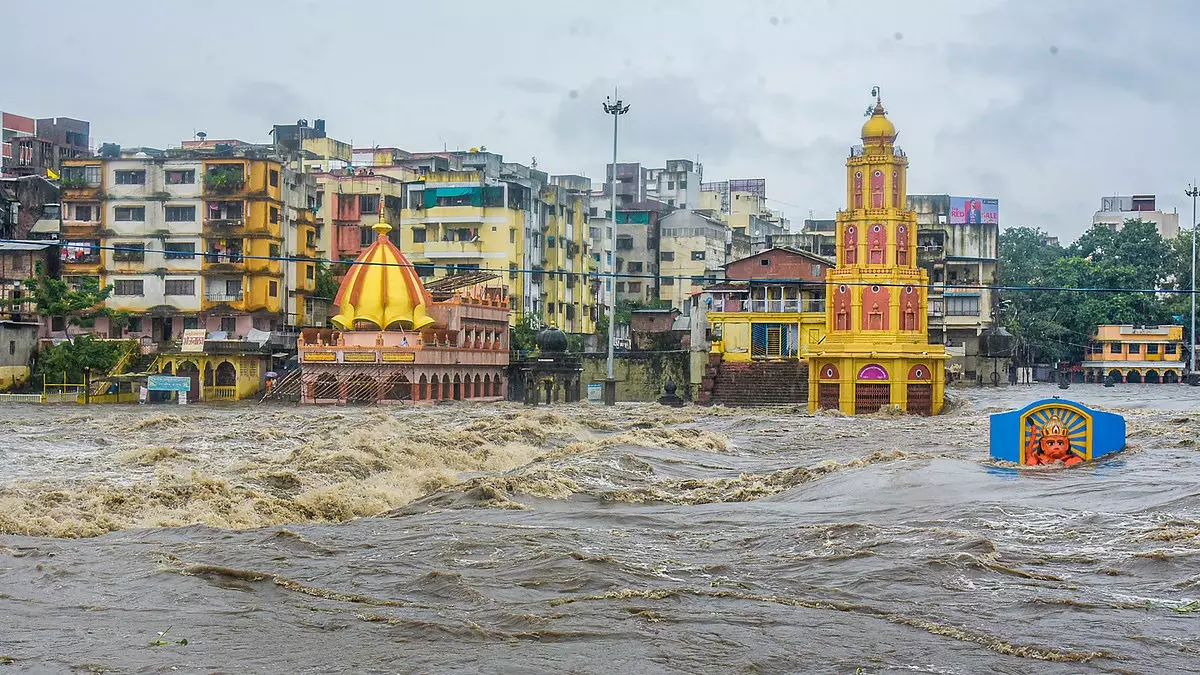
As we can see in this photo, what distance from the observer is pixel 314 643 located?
11.4m

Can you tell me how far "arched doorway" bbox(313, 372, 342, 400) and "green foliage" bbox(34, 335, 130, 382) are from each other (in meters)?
8.50

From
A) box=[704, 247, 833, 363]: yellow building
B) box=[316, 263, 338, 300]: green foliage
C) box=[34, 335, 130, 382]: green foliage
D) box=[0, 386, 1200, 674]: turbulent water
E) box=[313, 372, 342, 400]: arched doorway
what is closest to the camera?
box=[0, 386, 1200, 674]: turbulent water

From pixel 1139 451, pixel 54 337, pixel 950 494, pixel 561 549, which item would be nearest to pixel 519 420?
pixel 1139 451

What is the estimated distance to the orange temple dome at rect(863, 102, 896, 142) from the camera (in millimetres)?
49875

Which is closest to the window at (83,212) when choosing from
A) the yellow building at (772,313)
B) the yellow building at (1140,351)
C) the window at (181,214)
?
the window at (181,214)

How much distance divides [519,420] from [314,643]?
29055 mm

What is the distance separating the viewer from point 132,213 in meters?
63.4

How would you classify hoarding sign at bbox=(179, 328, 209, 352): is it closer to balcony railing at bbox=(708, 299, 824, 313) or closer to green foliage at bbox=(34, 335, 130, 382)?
green foliage at bbox=(34, 335, 130, 382)

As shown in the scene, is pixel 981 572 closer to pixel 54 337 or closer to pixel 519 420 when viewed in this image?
pixel 519 420

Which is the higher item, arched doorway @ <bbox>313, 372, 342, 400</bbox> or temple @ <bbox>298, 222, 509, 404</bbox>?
temple @ <bbox>298, 222, 509, 404</bbox>

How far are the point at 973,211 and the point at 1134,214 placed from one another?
110ft

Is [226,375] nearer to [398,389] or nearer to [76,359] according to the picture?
[76,359]

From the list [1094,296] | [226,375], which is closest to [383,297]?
[226,375]

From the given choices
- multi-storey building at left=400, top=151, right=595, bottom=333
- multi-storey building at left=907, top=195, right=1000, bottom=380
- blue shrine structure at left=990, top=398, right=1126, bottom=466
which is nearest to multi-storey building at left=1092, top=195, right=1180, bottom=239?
multi-storey building at left=907, top=195, right=1000, bottom=380
